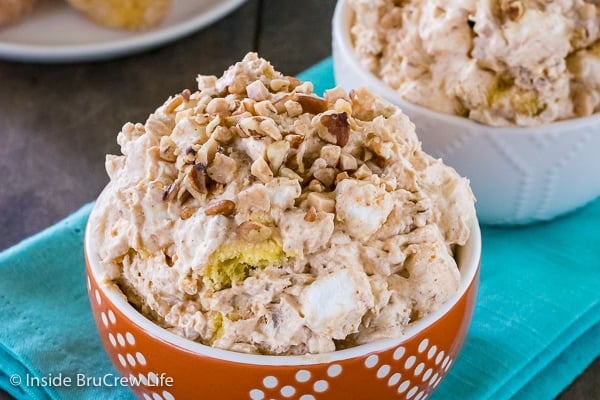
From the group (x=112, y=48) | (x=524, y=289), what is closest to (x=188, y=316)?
(x=524, y=289)

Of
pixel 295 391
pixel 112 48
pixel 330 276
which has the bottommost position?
pixel 112 48

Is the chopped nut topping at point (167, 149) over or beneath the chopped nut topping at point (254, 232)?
over

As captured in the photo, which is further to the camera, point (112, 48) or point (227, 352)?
point (112, 48)

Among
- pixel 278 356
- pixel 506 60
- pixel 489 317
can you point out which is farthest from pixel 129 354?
pixel 506 60

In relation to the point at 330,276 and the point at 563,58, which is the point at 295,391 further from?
the point at 563,58

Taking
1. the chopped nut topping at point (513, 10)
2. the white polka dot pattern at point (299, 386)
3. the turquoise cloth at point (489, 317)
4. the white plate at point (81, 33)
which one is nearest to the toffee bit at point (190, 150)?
the white polka dot pattern at point (299, 386)

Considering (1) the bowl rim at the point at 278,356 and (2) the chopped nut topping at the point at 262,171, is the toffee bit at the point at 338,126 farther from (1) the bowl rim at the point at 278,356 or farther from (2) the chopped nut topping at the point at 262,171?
(1) the bowl rim at the point at 278,356

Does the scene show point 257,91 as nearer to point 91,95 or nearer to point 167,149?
point 167,149
